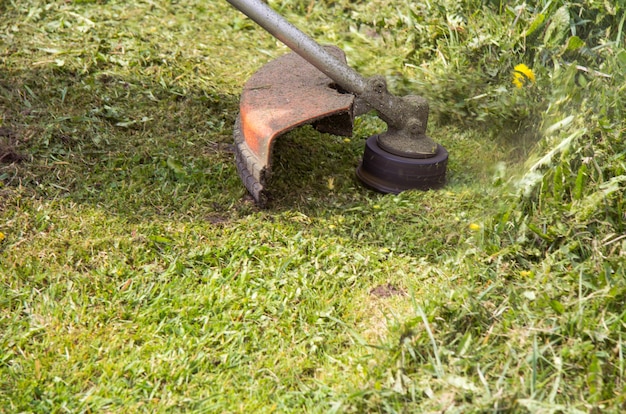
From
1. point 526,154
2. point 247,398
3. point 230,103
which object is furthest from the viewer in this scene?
point 230,103

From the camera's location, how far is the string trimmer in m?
3.34

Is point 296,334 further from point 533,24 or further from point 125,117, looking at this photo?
point 533,24

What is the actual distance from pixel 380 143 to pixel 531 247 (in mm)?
1149

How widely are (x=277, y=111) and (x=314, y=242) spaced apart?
64cm

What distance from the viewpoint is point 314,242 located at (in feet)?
10.6

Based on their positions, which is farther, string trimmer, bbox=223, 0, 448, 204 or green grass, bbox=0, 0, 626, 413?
string trimmer, bbox=223, 0, 448, 204

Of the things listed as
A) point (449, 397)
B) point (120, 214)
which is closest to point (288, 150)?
point (120, 214)

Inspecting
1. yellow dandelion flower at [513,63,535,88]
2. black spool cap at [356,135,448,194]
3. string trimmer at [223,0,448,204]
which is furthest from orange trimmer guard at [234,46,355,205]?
yellow dandelion flower at [513,63,535,88]

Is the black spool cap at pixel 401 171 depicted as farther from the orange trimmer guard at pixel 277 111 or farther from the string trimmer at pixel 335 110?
the orange trimmer guard at pixel 277 111

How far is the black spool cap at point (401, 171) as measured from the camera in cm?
362

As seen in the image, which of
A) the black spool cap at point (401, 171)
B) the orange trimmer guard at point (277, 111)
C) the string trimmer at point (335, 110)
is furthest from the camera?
the black spool cap at point (401, 171)

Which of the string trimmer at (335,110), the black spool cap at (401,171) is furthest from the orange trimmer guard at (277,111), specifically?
the black spool cap at (401,171)

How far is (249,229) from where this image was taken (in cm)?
329

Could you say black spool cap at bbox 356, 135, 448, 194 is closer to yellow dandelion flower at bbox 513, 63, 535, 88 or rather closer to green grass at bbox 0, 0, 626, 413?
green grass at bbox 0, 0, 626, 413
